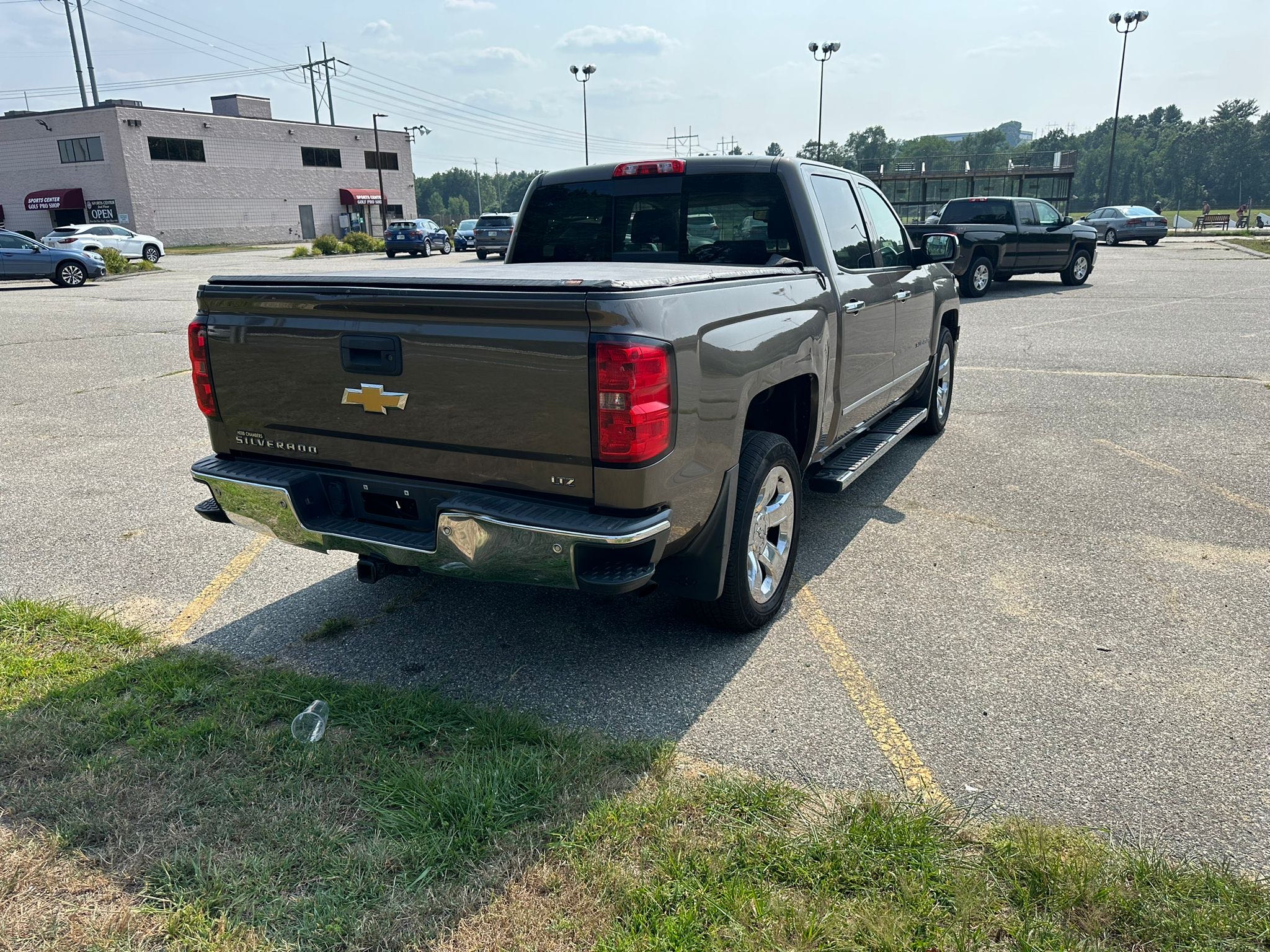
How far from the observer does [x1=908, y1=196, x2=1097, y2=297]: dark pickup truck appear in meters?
17.8

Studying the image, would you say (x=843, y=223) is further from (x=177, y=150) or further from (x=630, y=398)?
(x=177, y=150)

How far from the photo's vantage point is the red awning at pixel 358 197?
65812 millimetres

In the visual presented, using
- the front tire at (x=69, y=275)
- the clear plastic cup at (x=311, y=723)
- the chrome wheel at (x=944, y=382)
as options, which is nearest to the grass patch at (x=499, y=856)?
the clear plastic cup at (x=311, y=723)

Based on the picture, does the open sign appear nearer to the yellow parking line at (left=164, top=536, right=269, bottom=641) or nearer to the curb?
the curb

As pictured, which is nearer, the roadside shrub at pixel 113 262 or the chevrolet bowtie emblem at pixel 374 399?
the chevrolet bowtie emblem at pixel 374 399

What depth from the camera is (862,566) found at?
4.78 m

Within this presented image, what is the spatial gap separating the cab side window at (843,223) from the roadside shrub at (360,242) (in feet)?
132

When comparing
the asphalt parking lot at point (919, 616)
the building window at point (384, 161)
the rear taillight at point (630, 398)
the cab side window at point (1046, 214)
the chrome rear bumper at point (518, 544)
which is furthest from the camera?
the building window at point (384, 161)

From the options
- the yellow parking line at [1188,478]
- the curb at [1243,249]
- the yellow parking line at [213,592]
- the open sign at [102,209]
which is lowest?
the yellow parking line at [1188,478]

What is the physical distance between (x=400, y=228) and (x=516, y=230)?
108ft

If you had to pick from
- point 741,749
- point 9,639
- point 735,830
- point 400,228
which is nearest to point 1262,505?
point 741,749

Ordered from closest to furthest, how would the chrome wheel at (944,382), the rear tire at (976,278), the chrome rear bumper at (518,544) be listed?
the chrome rear bumper at (518,544) → the chrome wheel at (944,382) → the rear tire at (976,278)

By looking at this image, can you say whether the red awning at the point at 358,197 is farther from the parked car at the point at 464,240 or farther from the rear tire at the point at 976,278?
the rear tire at the point at 976,278

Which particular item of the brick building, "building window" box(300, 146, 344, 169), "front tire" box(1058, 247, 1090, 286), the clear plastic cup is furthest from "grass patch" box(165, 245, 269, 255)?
the clear plastic cup
